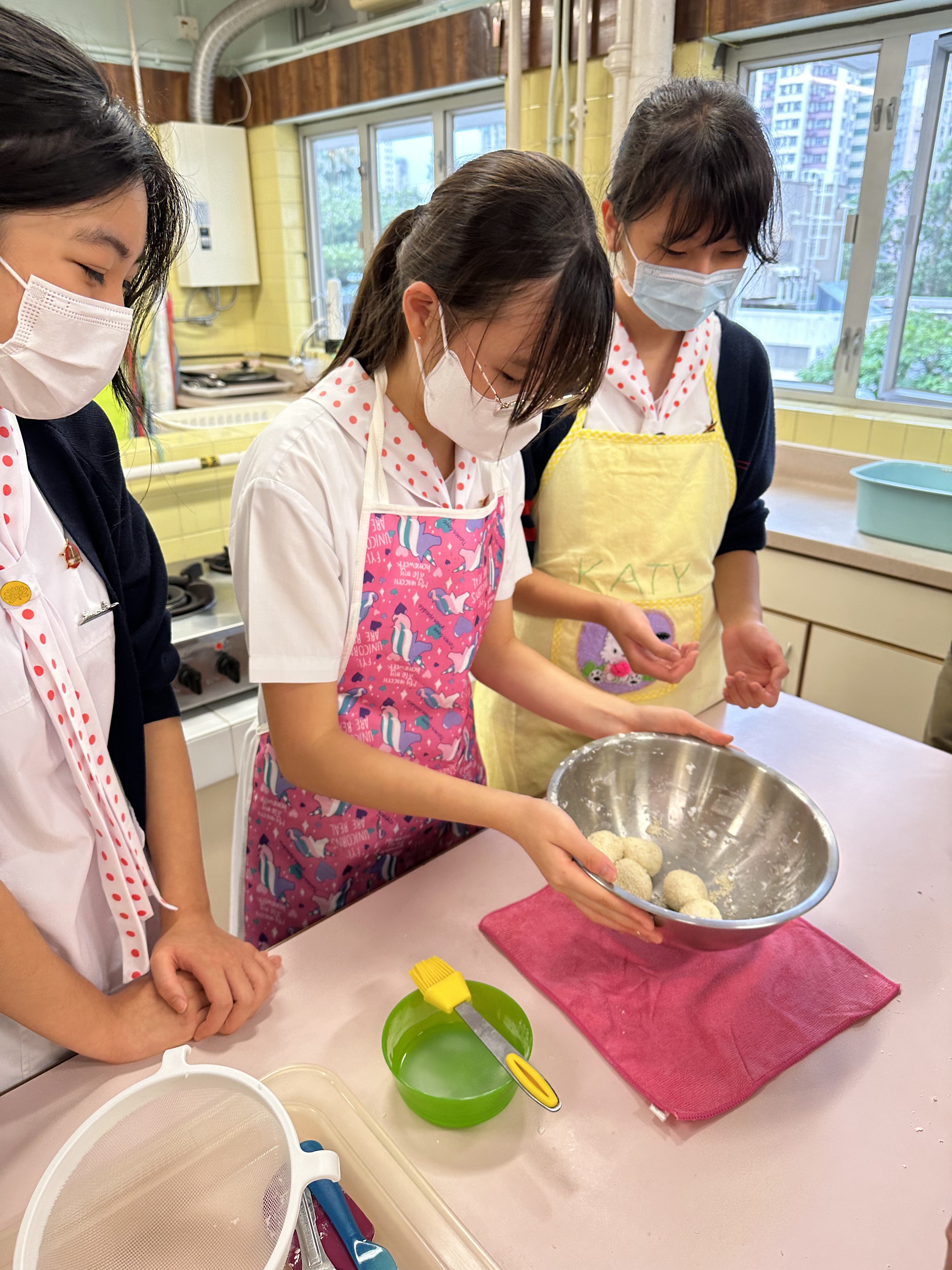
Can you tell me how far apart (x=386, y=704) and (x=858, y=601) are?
174 cm

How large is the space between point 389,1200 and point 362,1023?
0.18 meters

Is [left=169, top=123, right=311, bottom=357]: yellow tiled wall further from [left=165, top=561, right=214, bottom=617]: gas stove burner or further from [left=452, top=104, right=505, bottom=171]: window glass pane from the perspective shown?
[left=165, top=561, right=214, bottom=617]: gas stove burner

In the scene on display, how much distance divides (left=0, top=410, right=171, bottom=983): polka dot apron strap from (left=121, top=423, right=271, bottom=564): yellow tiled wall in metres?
1.36

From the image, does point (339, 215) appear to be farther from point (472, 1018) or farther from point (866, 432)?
point (472, 1018)

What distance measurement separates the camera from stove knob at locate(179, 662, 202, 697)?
1.77m

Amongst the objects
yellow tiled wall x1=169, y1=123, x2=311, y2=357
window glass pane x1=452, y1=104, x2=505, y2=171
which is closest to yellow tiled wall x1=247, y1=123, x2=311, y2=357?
yellow tiled wall x1=169, y1=123, x2=311, y2=357

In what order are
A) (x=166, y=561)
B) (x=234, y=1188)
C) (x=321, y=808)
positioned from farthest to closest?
1. (x=166, y=561)
2. (x=321, y=808)
3. (x=234, y=1188)

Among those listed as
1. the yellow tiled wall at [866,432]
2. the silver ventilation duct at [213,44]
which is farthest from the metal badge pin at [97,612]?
the silver ventilation duct at [213,44]

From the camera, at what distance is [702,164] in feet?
3.57

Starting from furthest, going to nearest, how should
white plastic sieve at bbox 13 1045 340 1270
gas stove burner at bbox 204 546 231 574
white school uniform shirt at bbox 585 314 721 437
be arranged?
1. gas stove burner at bbox 204 546 231 574
2. white school uniform shirt at bbox 585 314 721 437
3. white plastic sieve at bbox 13 1045 340 1270

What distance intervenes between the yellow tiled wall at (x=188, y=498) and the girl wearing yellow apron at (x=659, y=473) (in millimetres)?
1048

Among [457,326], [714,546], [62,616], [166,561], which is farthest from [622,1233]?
[166,561]

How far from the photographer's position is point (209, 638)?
5.79 ft

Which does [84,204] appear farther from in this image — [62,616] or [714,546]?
[714,546]
